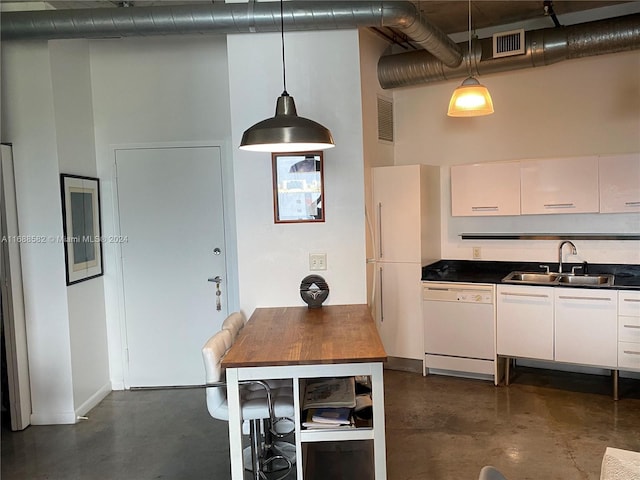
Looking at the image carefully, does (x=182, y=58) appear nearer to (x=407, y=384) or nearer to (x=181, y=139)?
(x=181, y=139)

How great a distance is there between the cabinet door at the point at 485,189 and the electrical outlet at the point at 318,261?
A: 1783 millimetres

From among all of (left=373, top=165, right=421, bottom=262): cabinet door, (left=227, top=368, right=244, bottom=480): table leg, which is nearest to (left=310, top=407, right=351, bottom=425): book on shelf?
(left=227, top=368, right=244, bottom=480): table leg

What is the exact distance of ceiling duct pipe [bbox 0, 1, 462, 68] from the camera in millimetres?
3158

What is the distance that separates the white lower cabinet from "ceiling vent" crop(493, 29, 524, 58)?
2075 millimetres

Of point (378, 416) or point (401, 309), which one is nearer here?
point (378, 416)

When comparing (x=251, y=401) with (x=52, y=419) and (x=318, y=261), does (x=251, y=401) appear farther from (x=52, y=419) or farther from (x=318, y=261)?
(x=52, y=419)

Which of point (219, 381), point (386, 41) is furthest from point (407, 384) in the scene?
point (386, 41)

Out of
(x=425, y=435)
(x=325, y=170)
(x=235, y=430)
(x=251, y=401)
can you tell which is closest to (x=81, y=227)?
(x=325, y=170)

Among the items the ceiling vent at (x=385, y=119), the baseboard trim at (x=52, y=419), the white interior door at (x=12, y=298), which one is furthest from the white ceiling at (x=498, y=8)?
the baseboard trim at (x=52, y=419)

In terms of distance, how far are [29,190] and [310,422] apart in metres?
2.78

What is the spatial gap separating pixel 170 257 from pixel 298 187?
5.27 ft

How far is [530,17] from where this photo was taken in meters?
4.46

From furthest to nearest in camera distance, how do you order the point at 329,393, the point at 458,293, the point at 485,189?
1. the point at 485,189
2. the point at 458,293
3. the point at 329,393

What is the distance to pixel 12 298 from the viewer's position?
146 inches
